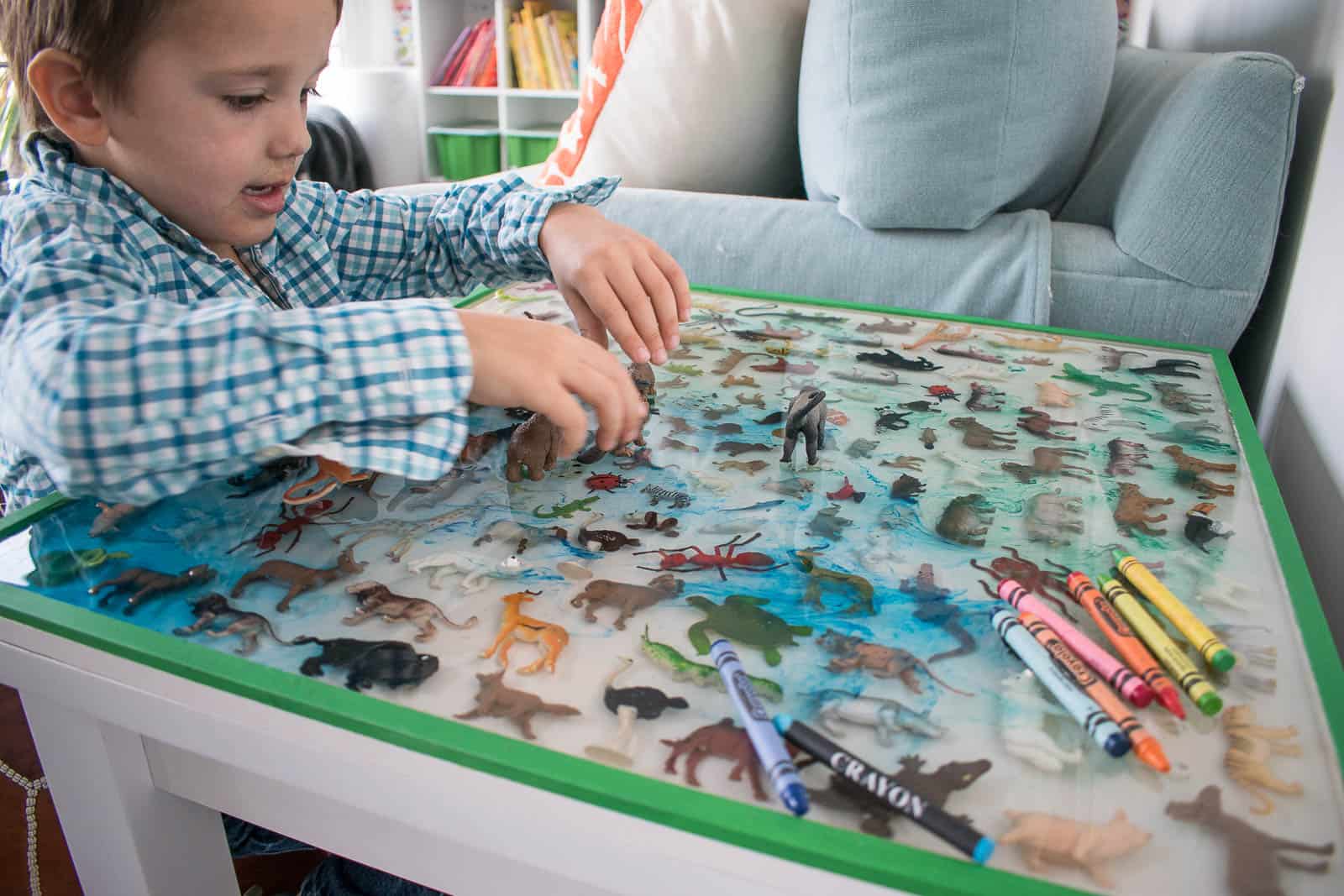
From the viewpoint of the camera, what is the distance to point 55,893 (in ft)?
2.60

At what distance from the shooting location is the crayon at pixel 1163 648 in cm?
34

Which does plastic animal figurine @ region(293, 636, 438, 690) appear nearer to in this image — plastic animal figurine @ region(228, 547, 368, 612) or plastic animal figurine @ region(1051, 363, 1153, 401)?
plastic animal figurine @ region(228, 547, 368, 612)

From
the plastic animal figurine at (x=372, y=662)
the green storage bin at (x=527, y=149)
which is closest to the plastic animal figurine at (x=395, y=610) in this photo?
the plastic animal figurine at (x=372, y=662)

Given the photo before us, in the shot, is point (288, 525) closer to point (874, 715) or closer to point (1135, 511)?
point (874, 715)

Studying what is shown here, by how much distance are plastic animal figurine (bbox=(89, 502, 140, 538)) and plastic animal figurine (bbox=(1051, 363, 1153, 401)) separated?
61 centimetres

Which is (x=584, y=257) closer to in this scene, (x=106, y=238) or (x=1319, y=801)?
(x=106, y=238)

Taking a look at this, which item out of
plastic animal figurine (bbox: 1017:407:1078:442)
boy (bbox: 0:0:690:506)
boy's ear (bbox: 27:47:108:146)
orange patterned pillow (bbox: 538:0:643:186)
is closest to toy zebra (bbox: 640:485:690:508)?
boy (bbox: 0:0:690:506)

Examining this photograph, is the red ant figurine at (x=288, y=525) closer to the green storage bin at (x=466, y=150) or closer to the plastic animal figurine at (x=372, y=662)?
the plastic animal figurine at (x=372, y=662)

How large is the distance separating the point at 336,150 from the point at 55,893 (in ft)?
7.70

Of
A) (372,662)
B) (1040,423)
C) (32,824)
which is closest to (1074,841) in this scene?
(372,662)

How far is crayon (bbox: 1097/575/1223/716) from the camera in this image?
344 millimetres

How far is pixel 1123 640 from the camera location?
0.38m

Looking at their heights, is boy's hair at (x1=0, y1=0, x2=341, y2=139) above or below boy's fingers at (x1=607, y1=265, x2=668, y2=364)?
above

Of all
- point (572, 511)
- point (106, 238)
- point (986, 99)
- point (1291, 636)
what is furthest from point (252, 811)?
point (986, 99)
